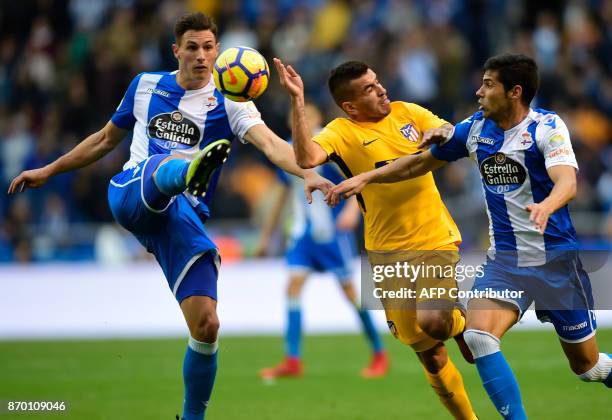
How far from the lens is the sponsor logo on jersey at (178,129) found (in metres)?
7.35

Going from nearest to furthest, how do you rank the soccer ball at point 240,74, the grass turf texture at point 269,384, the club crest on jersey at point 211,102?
the soccer ball at point 240,74 < the club crest on jersey at point 211,102 < the grass turf texture at point 269,384

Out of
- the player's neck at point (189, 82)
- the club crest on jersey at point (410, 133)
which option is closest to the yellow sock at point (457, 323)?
the club crest on jersey at point (410, 133)

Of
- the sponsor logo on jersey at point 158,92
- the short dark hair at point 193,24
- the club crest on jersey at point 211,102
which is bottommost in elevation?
the club crest on jersey at point 211,102

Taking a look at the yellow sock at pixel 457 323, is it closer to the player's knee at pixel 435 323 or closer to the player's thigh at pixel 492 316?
the player's knee at pixel 435 323

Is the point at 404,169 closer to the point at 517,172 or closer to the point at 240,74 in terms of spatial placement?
the point at 517,172

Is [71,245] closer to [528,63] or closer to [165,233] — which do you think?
[165,233]

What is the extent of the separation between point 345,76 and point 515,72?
4.31 feet

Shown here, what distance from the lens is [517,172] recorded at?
6.64 metres

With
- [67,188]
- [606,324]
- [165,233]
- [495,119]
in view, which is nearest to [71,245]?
[67,188]

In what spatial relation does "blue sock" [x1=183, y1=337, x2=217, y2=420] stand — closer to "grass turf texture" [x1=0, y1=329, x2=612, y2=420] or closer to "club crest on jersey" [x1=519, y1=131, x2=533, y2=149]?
"grass turf texture" [x1=0, y1=329, x2=612, y2=420]

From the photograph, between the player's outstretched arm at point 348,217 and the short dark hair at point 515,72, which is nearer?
the short dark hair at point 515,72

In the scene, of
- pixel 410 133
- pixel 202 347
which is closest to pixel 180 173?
pixel 202 347

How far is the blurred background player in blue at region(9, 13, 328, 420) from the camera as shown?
23.0 feet

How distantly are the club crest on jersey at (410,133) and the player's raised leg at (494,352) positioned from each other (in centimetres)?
138
